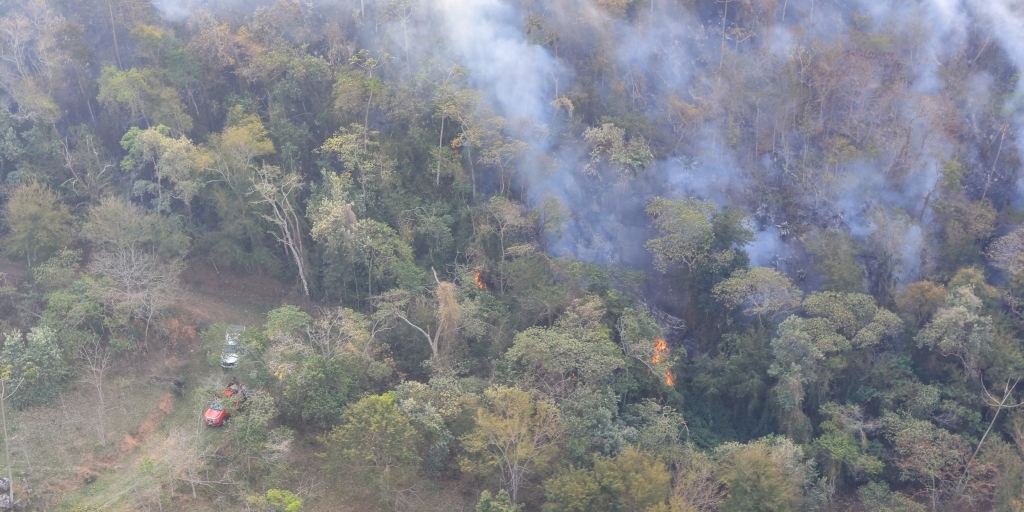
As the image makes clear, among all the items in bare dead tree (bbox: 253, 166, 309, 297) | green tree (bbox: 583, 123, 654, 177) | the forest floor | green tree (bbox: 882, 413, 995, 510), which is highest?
green tree (bbox: 583, 123, 654, 177)

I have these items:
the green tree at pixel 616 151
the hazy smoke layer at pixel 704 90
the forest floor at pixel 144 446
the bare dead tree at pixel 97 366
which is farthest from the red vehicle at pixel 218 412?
the green tree at pixel 616 151

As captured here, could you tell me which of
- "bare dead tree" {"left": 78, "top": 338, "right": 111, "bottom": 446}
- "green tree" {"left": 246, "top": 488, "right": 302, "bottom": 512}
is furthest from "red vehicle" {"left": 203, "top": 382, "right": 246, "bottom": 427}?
"green tree" {"left": 246, "top": 488, "right": 302, "bottom": 512}

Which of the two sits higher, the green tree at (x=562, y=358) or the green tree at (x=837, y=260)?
the green tree at (x=837, y=260)

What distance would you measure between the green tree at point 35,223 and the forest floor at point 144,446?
515 centimetres

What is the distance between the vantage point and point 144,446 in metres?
25.8

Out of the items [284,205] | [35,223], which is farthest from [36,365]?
[284,205]

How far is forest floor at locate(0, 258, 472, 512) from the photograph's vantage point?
78.1ft

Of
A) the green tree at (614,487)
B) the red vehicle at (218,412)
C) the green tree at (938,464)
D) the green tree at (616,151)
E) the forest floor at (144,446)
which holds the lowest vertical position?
the forest floor at (144,446)

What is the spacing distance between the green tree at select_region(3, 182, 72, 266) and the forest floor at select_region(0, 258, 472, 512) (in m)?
5.15

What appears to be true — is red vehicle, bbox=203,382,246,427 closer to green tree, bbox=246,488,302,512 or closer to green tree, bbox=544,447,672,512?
green tree, bbox=246,488,302,512

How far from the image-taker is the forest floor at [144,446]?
23.8 m

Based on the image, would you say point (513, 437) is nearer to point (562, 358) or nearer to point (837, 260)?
point (562, 358)

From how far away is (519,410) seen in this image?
77.8 feet

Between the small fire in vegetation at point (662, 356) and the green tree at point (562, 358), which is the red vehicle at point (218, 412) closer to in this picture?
the green tree at point (562, 358)
